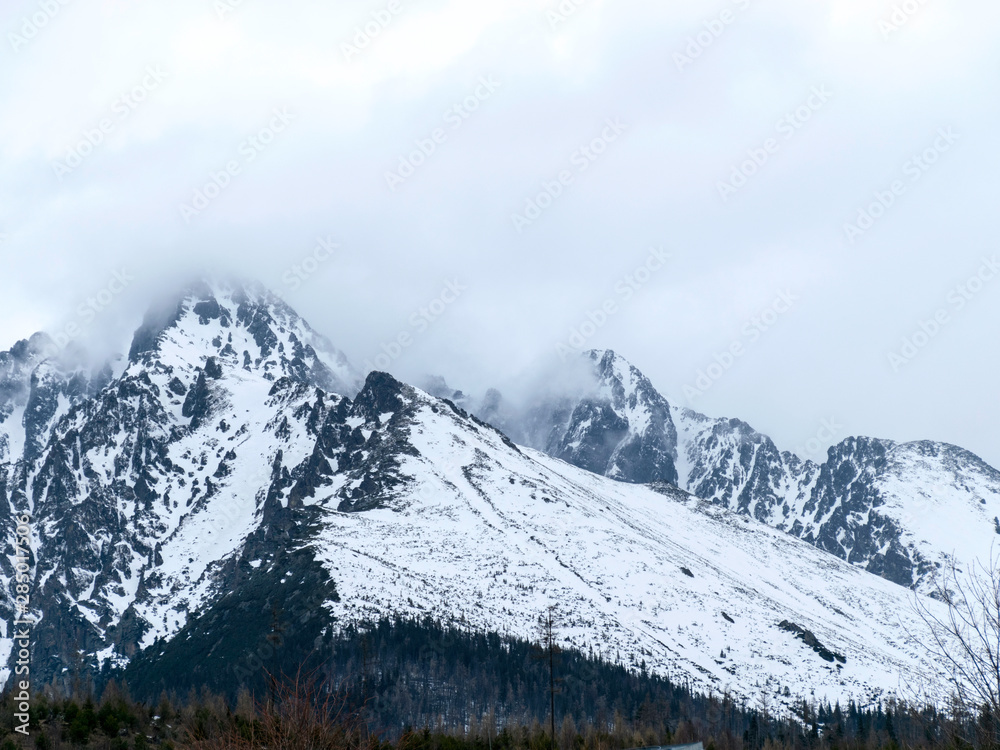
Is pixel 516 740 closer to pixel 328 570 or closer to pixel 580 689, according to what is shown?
pixel 580 689

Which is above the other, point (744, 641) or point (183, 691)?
point (744, 641)

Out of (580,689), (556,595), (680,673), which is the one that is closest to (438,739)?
(580,689)

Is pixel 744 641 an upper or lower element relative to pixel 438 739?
upper

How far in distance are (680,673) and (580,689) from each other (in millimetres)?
22395

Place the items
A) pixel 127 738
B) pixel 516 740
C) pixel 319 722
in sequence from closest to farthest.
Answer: pixel 319 722 → pixel 127 738 → pixel 516 740

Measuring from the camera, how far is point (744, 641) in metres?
198

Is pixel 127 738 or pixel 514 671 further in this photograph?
pixel 514 671

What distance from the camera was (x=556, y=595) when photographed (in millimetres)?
199375

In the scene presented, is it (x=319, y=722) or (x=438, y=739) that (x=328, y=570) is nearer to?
(x=438, y=739)

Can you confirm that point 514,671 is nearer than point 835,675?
Yes

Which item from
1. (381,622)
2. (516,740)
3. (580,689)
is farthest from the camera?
(381,622)

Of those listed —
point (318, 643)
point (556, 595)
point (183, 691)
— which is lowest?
point (183, 691)

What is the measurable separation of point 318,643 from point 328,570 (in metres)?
31.4

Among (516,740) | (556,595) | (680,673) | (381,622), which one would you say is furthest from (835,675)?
(516,740)
